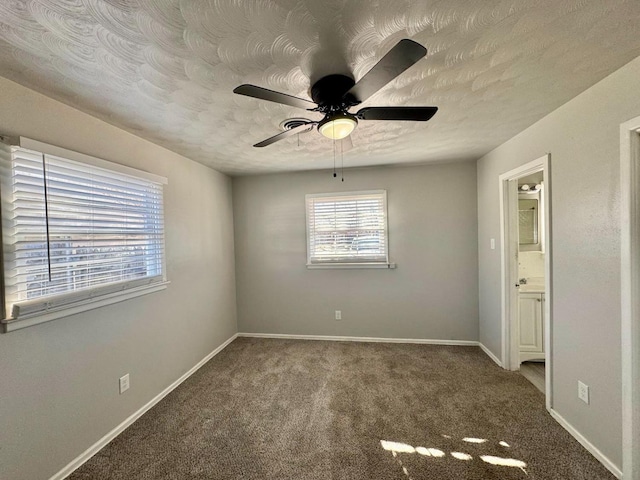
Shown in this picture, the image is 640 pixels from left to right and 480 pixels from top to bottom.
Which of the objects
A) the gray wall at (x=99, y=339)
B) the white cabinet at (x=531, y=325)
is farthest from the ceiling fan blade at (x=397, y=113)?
the white cabinet at (x=531, y=325)

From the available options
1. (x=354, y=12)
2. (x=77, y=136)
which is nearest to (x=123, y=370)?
(x=77, y=136)

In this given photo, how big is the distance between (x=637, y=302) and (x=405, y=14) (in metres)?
1.93

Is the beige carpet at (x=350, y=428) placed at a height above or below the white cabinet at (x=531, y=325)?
below

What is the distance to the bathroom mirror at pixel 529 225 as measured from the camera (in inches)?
133

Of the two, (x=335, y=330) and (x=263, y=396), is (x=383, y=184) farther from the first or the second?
(x=263, y=396)

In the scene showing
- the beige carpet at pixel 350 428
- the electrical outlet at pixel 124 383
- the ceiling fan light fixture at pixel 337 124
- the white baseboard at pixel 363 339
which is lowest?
the beige carpet at pixel 350 428

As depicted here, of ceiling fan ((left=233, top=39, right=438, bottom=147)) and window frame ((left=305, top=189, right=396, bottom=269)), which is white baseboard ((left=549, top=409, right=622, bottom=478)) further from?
ceiling fan ((left=233, top=39, right=438, bottom=147))

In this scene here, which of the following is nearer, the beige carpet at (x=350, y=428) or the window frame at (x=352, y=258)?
the beige carpet at (x=350, y=428)

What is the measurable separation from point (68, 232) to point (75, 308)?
1.68 feet

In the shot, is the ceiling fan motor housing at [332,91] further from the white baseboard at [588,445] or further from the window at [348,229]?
the white baseboard at [588,445]

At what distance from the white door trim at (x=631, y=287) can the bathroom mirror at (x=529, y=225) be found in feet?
6.92

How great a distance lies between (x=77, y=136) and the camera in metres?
1.81

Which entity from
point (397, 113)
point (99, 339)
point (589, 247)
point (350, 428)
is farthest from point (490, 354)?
point (99, 339)

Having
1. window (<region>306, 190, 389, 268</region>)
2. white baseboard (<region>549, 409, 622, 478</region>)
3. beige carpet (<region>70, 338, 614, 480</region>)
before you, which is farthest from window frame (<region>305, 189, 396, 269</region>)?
white baseboard (<region>549, 409, 622, 478</region>)
